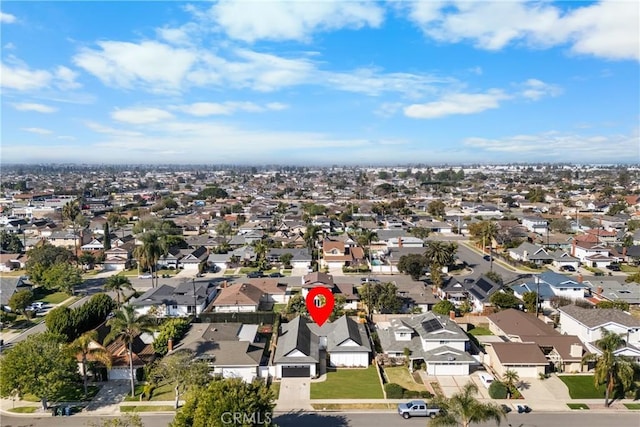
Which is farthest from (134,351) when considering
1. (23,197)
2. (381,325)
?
(23,197)

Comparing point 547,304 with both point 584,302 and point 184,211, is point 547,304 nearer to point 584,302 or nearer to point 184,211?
point 584,302

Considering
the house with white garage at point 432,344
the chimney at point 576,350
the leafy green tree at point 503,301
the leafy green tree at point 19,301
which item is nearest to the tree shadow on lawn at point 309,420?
the house with white garage at point 432,344

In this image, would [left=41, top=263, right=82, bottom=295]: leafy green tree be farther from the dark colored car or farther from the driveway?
the driveway

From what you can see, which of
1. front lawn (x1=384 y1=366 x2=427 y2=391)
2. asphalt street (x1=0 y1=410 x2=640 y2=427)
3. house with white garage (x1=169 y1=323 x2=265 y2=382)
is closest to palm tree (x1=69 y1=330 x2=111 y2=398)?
asphalt street (x1=0 y1=410 x2=640 y2=427)

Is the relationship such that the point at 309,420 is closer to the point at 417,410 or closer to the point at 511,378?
the point at 417,410

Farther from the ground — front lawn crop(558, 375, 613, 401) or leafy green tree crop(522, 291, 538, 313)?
leafy green tree crop(522, 291, 538, 313)

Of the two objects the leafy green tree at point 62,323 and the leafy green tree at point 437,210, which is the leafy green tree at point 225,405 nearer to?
the leafy green tree at point 62,323
